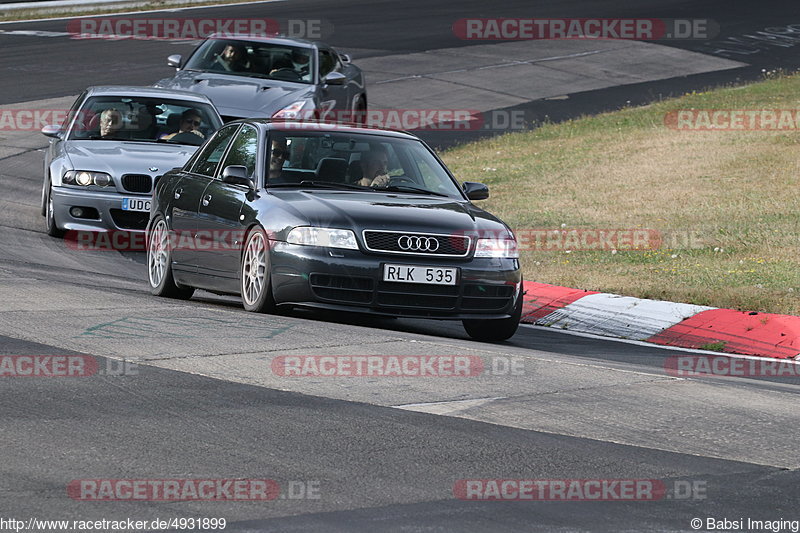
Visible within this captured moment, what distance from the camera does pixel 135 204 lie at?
1434 cm

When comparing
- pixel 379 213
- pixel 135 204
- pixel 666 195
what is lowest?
pixel 666 195

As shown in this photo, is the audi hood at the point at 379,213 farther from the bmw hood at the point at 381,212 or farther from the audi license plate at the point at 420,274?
the audi license plate at the point at 420,274

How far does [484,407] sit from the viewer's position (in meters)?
7.40

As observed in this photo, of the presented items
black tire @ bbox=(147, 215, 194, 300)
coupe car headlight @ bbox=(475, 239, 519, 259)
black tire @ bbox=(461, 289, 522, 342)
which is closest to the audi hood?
coupe car headlight @ bbox=(475, 239, 519, 259)

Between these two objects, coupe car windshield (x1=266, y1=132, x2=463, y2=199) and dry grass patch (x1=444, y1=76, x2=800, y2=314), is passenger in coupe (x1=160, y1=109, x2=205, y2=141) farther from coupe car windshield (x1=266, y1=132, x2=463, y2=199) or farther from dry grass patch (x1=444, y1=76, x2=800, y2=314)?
coupe car windshield (x1=266, y1=132, x2=463, y2=199)

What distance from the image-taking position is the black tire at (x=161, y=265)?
38.0 ft

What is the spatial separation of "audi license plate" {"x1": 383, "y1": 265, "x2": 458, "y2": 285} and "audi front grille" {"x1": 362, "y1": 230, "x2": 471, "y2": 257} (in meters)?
0.11

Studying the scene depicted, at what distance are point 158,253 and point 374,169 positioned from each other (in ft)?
6.94

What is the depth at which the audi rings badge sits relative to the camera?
9836 mm

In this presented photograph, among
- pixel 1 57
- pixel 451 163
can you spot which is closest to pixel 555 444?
pixel 451 163

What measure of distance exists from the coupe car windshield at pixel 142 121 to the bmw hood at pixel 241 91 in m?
2.17

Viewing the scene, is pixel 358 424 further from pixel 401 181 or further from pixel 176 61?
pixel 176 61

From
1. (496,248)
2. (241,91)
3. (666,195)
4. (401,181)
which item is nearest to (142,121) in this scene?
(241,91)

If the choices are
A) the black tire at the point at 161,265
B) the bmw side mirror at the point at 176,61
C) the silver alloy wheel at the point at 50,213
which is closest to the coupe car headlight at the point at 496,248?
the black tire at the point at 161,265
